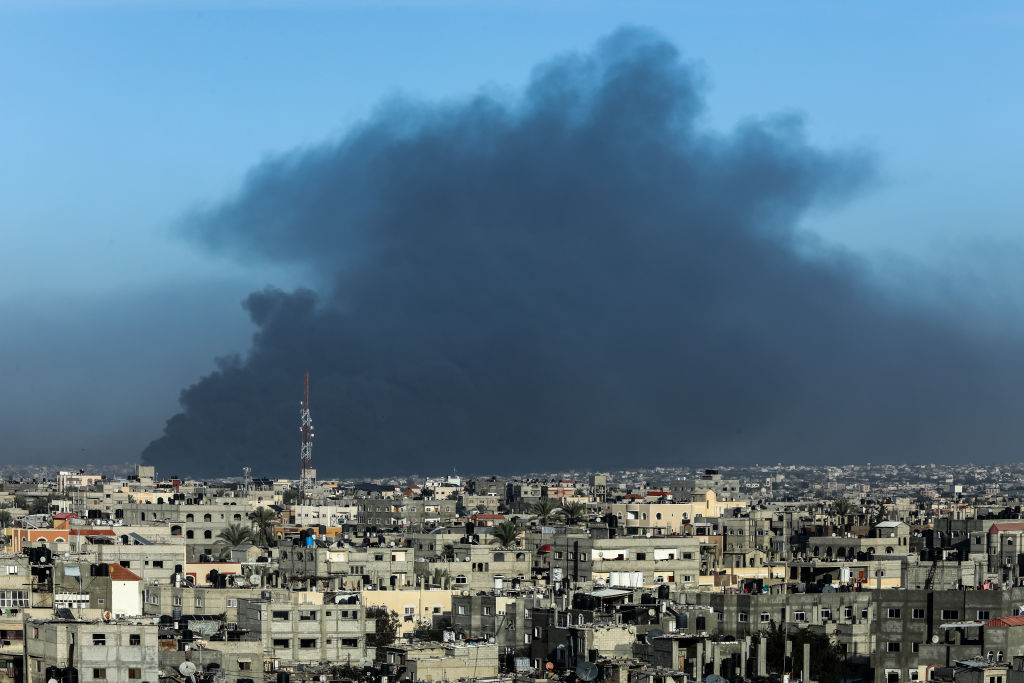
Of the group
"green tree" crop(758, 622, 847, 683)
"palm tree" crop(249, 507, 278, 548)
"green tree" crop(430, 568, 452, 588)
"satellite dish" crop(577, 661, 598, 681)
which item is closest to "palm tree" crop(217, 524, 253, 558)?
"palm tree" crop(249, 507, 278, 548)

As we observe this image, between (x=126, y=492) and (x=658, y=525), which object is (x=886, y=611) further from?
(x=126, y=492)

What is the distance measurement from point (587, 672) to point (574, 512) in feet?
285

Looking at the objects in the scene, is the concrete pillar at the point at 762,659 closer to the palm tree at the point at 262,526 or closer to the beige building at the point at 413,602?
the beige building at the point at 413,602

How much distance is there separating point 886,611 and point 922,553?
31794mm

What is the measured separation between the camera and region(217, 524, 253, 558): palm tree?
375ft

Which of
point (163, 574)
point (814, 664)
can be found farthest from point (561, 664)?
point (163, 574)

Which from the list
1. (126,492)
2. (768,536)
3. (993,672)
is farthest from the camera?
(126,492)

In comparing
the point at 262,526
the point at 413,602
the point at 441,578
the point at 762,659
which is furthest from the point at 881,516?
the point at 762,659

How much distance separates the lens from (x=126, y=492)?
15450 centimetres

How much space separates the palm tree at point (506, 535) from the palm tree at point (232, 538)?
1265cm

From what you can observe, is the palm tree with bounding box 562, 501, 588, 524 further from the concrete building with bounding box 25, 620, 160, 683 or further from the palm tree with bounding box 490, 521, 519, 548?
the concrete building with bounding box 25, 620, 160, 683

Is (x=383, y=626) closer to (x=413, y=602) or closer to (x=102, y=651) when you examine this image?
(x=413, y=602)

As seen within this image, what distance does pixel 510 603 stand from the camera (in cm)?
7000

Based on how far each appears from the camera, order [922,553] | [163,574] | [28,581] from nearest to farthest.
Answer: [28,581]
[163,574]
[922,553]
